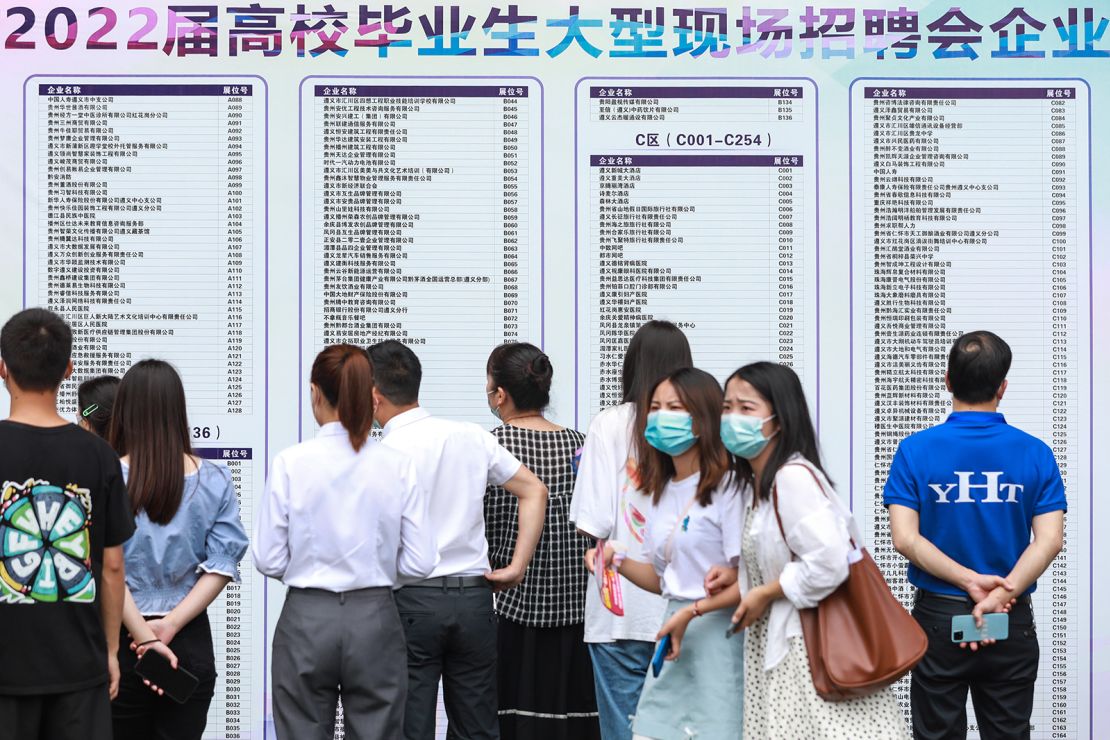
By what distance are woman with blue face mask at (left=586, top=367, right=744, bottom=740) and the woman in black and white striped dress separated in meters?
0.87

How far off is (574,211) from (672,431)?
5.95 feet

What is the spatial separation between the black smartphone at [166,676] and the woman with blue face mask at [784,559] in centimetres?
142

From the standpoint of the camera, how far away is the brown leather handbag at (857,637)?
2643 millimetres

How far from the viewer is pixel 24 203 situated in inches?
182

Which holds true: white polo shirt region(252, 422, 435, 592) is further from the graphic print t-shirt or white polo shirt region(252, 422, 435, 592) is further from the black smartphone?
the graphic print t-shirt

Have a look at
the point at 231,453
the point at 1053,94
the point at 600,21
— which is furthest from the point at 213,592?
the point at 1053,94

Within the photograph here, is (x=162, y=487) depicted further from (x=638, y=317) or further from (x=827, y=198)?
(x=827, y=198)

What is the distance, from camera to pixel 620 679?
11.7 ft

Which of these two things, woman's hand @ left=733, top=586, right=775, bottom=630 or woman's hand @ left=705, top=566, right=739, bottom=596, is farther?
woman's hand @ left=705, top=566, right=739, bottom=596

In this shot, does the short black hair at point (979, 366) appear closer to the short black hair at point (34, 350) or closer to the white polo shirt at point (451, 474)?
the white polo shirt at point (451, 474)

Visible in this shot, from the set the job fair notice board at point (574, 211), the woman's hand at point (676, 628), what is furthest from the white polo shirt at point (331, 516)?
the job fair notice board at point (574, 211)

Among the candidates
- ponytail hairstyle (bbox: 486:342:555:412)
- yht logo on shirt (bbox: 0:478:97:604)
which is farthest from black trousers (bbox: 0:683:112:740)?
ponytail hairstyle (bbox: 486:342:555:412)

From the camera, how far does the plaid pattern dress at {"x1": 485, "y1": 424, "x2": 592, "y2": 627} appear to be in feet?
12.9

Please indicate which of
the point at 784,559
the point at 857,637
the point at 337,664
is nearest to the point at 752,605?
the point at 784,559
